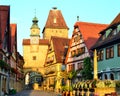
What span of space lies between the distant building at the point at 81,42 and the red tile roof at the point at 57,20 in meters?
47.2

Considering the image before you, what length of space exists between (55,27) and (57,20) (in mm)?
2493

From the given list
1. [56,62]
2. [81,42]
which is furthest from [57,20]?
[81,42]

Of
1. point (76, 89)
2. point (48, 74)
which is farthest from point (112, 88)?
point (48, 74)

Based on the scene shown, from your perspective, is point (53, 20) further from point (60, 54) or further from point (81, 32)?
point (81, 32)

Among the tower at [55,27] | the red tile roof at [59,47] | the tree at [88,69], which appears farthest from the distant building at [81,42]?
the tower at [55,27]

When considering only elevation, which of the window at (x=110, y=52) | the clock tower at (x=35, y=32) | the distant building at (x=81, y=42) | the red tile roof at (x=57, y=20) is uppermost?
the red tile roof at (x=57, y=20)

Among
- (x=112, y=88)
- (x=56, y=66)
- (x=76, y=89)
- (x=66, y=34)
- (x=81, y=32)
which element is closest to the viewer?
(x=112, y=88)

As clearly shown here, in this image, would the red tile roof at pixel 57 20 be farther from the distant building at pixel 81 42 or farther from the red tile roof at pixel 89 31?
the red tile roof at pixel 89 31

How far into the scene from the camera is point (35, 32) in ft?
328

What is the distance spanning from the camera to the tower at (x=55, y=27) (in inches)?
4104

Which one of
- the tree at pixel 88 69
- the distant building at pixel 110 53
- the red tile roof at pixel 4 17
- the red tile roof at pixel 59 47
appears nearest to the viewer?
the distant building at pixel 110 53

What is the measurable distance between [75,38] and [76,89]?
80.0ft

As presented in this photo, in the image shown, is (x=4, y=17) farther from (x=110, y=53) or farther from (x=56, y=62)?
(x=56, y=62)

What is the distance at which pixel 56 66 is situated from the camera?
68188mm
